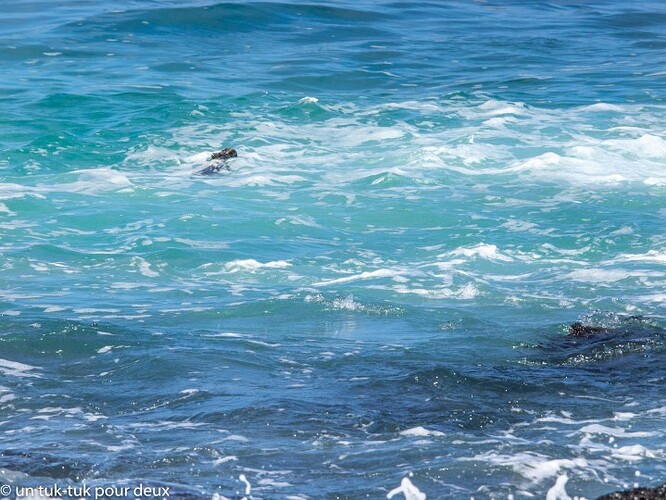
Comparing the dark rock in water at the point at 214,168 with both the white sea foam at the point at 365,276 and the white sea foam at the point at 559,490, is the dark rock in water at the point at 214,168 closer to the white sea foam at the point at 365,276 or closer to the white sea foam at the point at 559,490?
the white sea foam at the point at 365,276

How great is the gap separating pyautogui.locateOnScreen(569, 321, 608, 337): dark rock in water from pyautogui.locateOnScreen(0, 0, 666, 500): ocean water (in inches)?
3.2

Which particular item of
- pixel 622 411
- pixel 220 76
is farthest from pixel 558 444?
pixel 220 76

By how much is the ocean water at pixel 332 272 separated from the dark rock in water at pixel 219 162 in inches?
10.6

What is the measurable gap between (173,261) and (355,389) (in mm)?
5117

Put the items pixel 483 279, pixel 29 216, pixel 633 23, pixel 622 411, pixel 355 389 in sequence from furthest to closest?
pixel 633 23 → pixel 29 216 → pixel 483 279 → pixel 355 389 → pixel 622 411

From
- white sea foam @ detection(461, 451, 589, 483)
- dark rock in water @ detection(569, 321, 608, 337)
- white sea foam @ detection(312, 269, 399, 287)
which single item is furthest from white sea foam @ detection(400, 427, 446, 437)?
white sea foam @ detection(312, 269, 399, 287)

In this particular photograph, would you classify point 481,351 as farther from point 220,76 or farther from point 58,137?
point 220,76

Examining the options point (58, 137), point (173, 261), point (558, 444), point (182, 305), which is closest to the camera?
point (558, 444)

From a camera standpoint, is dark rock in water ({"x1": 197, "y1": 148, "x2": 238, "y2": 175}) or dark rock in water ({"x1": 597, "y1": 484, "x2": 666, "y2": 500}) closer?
dark rock in water ({"x1": 597, "y1": 484, "x2": 666, "y2": 500})

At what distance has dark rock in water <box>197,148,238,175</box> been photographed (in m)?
16.2

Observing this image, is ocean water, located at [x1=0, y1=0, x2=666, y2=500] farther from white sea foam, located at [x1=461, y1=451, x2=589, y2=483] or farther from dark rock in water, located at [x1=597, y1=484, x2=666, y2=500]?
dark rock in water, located at [x1=597, y1=484, x2=666, y2=500]

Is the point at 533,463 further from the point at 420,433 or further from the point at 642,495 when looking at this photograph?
the point at 642,495

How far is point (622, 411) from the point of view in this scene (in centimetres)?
629

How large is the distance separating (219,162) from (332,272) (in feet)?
19.8
